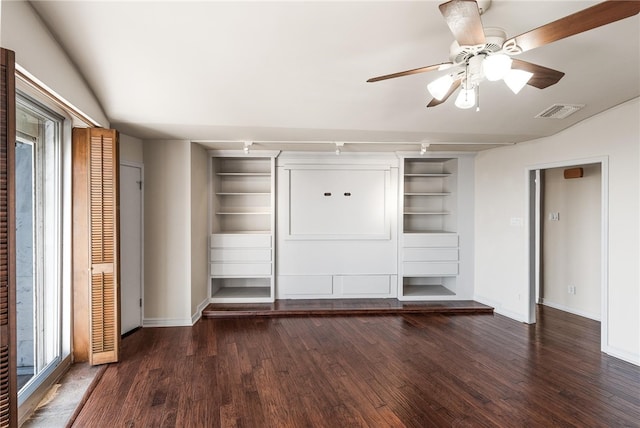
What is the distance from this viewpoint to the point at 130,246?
363 cm

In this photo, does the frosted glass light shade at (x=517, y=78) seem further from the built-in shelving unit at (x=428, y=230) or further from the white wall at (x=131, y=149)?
the white wall at (x=131, y=149)

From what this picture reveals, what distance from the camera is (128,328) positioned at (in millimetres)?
3631

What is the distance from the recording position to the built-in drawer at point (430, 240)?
4680 millimetres

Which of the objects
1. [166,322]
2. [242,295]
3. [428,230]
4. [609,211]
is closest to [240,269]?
[242,295]

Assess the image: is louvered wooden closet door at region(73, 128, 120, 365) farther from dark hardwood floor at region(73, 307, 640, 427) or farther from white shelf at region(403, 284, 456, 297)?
white shelf at region(403, 284, 456, 297)

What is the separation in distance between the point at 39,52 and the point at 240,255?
312 cm

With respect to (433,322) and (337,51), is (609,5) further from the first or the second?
(433,322)

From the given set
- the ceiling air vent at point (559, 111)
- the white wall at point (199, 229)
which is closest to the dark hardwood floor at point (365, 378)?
the white wall at point (199, 229)

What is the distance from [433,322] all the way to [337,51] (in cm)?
339

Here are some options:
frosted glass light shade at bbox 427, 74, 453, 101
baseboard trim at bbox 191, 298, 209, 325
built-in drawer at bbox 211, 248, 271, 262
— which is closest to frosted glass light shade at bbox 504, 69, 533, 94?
frosted glass light shade at bbox 427, 74, 453, 101

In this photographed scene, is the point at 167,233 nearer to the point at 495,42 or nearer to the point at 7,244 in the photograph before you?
the point at 7,244

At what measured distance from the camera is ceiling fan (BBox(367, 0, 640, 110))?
49.2 inches

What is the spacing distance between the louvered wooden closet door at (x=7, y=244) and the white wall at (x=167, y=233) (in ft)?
7.86

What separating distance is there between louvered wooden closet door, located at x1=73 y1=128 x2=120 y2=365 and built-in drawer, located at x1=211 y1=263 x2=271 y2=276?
1.64 meters
